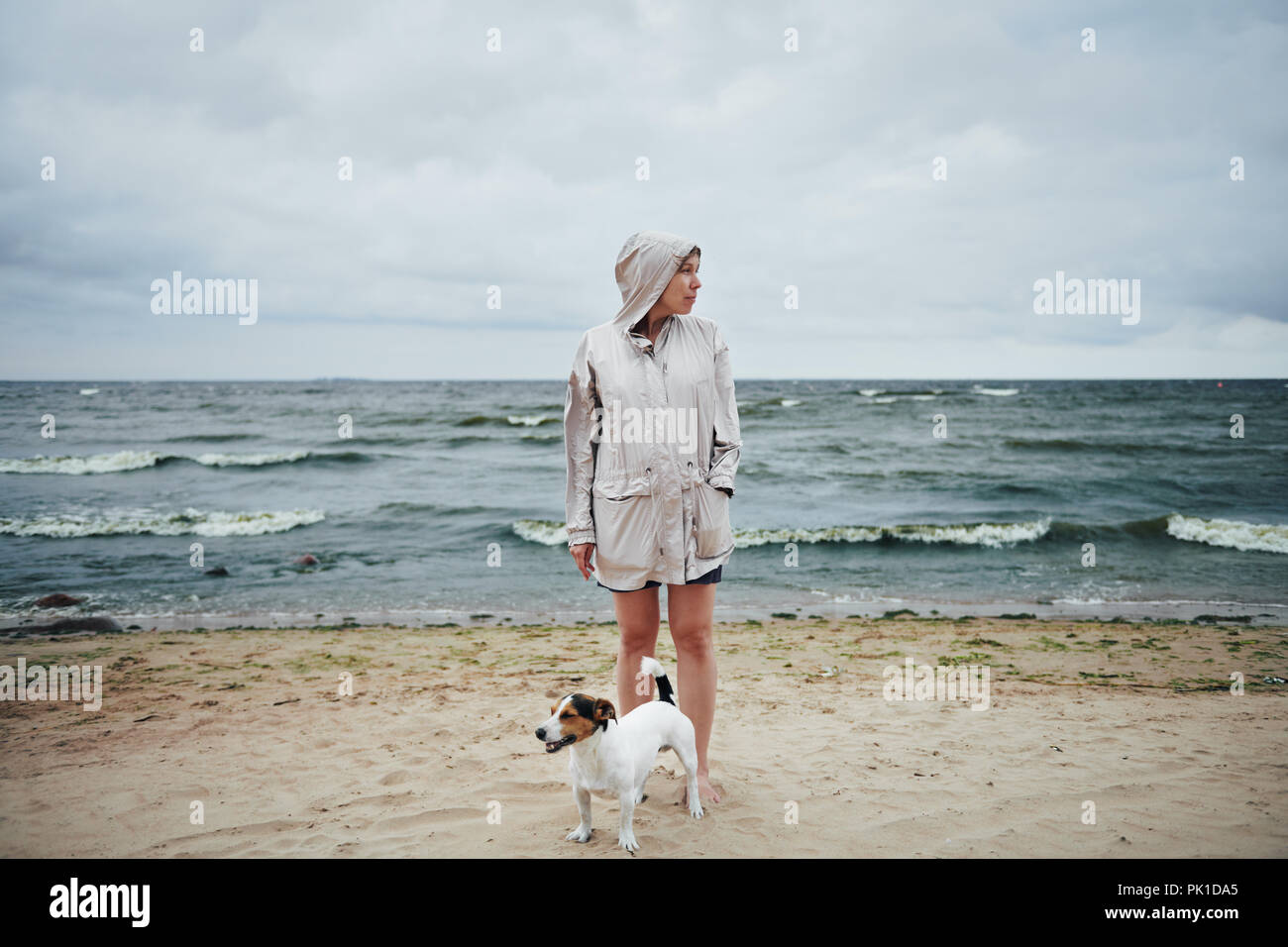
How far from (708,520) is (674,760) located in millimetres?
1658

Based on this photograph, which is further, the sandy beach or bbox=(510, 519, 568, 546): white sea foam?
bbox=(510, 519, 568, 546): white sea foam

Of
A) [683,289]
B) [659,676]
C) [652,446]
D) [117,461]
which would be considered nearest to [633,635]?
[659,676]

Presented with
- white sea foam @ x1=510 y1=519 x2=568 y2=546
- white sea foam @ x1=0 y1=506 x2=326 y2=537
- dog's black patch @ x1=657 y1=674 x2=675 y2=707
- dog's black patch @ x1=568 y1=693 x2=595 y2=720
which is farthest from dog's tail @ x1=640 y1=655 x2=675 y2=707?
white sea foam @ x1=0 y1=506 x2=326 y2=537

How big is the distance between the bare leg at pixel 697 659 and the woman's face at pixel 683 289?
1.16 metres

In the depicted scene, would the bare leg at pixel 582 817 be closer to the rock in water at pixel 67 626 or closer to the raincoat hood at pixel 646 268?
the raincoat hood at pixel 646 268

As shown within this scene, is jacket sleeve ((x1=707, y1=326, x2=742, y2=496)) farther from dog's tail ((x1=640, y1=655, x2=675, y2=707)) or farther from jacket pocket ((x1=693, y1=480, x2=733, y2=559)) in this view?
dog's tail ((x1=640, y1=655, x2=675, y2=707))

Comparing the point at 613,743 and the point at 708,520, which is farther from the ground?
the point at 708,520

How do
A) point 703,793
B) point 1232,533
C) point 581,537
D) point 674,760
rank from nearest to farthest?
point 581,537, point 703,793, point 674,760, point 1232,533

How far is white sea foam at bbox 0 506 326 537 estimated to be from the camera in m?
13.2

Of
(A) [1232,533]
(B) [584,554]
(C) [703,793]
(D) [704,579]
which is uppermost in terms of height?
(B) [584,554]

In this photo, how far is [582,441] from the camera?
9.96 feet

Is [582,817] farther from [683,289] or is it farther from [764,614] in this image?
[764,614]

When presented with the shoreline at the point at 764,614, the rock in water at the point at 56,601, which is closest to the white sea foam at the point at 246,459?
the rock in water at the point at 56,601
